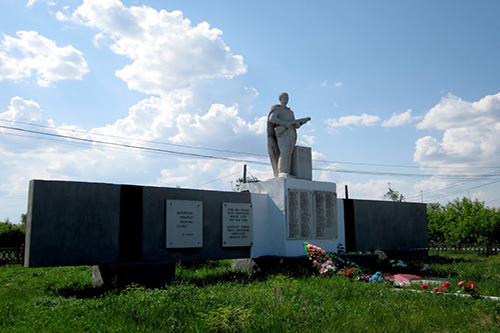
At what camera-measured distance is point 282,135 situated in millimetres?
10062

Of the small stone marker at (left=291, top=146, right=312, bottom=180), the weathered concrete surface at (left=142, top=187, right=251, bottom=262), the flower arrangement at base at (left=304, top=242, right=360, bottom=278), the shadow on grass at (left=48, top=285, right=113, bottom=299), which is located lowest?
the shadow on grass at (left=48, top=285, right=113, bottom=299)

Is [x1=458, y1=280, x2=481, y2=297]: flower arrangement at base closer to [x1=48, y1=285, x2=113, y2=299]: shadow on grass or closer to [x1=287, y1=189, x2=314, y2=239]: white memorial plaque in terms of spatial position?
[x1=287, y1=189, x2=314, y2=239]: white memorial plaque

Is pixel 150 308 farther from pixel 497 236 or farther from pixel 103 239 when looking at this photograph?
pixel 497 236

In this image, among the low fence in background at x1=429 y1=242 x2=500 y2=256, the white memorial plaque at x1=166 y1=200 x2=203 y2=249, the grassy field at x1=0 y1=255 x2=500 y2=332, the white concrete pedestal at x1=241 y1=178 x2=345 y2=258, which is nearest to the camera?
the grassy field at x1=0 y1=255 x2=500 y2=332

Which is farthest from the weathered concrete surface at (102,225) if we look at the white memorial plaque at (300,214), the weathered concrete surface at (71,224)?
the white memorial plaque at (300,214)

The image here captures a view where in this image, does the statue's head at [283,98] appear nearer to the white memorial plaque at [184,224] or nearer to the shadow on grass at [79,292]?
the white memorial plaque at [184,224]

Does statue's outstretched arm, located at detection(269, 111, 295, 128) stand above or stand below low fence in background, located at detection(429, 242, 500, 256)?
above

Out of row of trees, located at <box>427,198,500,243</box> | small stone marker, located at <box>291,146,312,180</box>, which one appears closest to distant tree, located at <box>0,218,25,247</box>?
small stone marker, located at <box>291,146,312,180</box>

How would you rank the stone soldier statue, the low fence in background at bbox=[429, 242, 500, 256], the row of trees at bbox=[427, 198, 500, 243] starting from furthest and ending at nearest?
the row of trees at bbox=[427, 198, 500, 243]
the low fence in background at bbox=[429, 242, 500, 256]
the stone soldier statue

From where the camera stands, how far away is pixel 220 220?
29.8ft

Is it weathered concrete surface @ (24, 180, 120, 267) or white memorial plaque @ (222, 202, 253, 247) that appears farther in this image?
white memorial plaque @ (222, 202, 253, 247)

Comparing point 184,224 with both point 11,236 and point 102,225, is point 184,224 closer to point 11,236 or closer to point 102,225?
point 102,225

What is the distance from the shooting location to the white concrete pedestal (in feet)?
31.2

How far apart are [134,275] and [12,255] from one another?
8520mm
